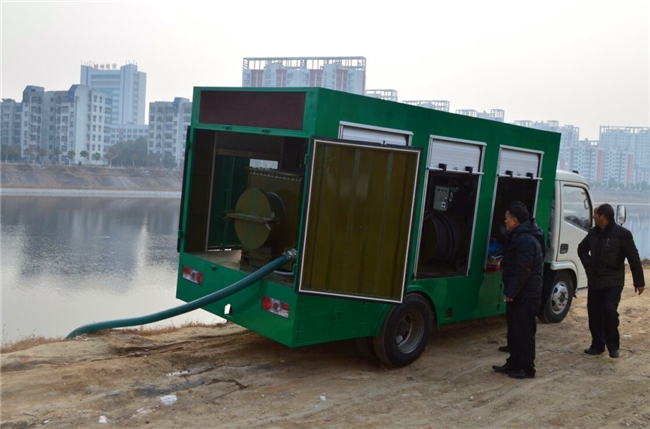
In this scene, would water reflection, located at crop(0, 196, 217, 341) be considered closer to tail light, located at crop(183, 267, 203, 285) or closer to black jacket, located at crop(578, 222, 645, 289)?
tail light, located at crop(183, 267, 203, 285)

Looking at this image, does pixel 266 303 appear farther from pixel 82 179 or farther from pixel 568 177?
pixel 82 179

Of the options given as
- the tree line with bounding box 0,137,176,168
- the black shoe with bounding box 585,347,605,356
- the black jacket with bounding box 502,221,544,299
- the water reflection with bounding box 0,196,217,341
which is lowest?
the water reflection with bounding box 0,196,217,341

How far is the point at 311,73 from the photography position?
371 ft

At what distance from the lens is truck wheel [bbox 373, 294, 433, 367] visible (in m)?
5.88

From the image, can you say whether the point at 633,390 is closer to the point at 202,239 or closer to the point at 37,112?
the point at 202,239

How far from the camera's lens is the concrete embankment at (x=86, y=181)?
73625mm

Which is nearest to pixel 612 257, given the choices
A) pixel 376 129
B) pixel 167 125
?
pixel 376 129

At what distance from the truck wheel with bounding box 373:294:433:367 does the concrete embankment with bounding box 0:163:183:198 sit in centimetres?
7110

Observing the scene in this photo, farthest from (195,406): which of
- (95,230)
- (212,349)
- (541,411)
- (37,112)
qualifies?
(37,112)

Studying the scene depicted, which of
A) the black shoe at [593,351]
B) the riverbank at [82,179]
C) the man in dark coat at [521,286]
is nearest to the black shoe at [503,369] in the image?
the man in dark coat at [521,286]

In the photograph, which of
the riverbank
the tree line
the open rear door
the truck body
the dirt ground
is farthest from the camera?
the tree line

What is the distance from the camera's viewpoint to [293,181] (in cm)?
620

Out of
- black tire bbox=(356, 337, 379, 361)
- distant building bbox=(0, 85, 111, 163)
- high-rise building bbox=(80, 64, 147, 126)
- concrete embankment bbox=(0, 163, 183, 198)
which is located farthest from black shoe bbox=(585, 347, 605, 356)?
high-rise building bbox=(80, 64, 147, 126)

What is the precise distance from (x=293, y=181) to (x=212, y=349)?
5.99 ft
